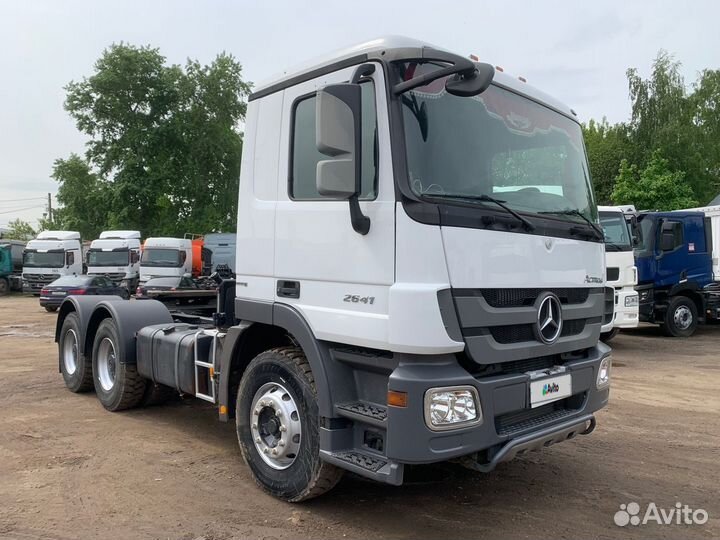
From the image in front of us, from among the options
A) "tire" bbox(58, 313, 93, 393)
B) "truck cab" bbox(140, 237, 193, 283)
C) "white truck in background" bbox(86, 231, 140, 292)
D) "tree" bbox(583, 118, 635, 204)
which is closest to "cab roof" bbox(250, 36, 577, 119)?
"tire" bbox(58, 313, 93, 393)

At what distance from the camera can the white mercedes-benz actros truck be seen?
10.6 feet

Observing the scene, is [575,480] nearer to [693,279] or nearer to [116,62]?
[693,279]

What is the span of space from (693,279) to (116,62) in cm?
3583

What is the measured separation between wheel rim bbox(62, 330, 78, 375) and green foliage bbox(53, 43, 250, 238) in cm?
2919

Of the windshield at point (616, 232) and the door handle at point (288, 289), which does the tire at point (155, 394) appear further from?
the windshield at point (616, 232)

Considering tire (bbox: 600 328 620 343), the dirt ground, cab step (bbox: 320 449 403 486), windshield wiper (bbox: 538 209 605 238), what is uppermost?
windshield wiper (bbox: 538 209 605 238)

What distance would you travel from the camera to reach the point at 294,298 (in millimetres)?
3908

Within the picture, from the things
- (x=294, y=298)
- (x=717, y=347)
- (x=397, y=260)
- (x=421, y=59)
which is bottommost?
(x=717, y=347)

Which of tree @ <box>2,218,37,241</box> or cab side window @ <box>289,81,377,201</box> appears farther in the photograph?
tree @ <box>2,218,37,241</box>

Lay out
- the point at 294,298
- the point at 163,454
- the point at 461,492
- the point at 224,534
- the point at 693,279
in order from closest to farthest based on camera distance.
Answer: the point at 224,534
the point at 294,298
the point at 461,492
the point at 163,454
the point at 693,279

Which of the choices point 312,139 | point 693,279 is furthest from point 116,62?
point 312,139

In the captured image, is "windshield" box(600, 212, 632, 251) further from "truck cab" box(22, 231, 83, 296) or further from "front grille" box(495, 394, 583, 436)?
"truck cab" box(22, 231, 83, 296)

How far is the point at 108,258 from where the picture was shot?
27.0m

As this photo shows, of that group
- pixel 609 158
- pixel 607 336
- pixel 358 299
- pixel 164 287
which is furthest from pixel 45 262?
pixel 609 158
